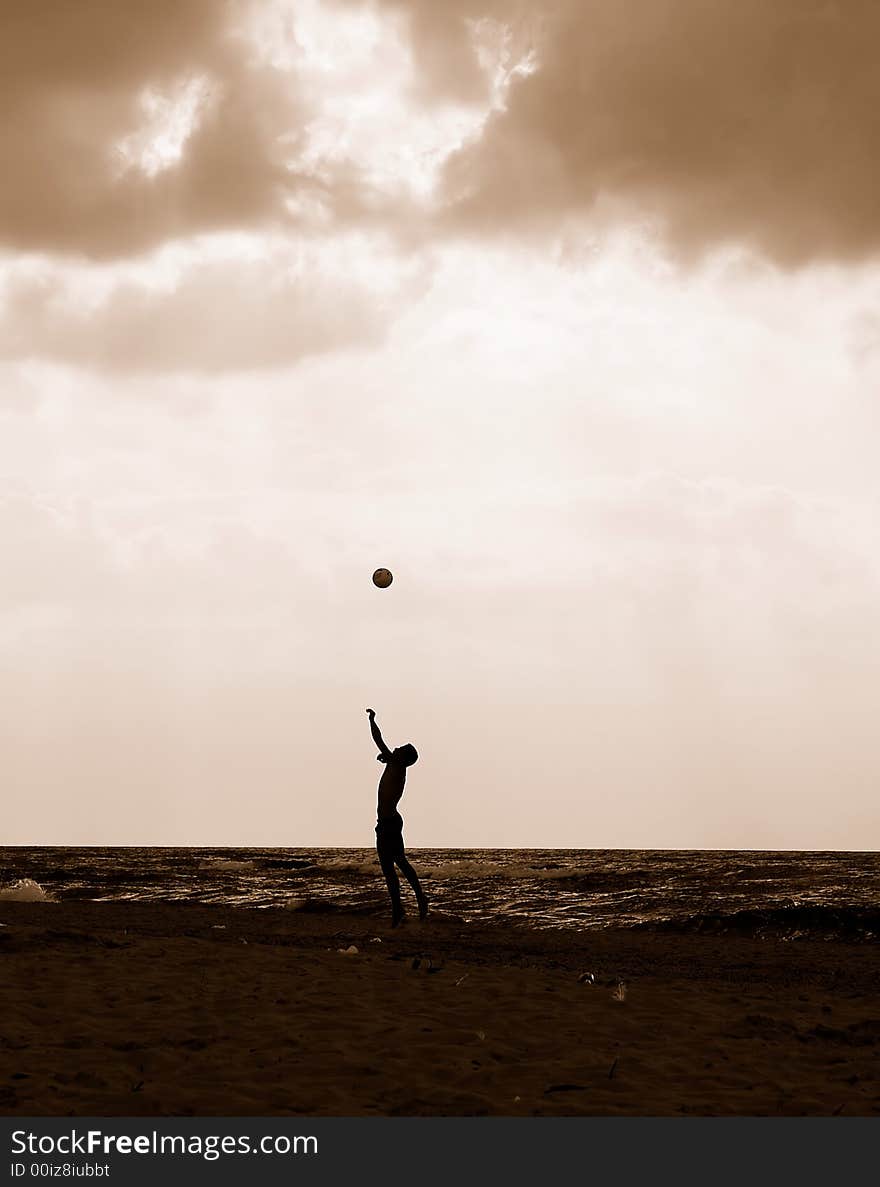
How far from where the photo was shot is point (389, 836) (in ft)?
43.9

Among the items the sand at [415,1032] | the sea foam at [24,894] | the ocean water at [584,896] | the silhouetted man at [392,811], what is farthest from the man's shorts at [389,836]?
the sea foam at [24,894]

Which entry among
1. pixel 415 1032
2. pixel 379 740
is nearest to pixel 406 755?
pixel 379 740

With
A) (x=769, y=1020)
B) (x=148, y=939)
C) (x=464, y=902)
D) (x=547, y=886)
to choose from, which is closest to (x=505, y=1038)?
(x=769, y=1020)

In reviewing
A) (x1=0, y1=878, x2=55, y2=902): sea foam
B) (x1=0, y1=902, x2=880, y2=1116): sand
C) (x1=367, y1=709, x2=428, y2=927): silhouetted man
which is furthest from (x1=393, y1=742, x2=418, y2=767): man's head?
(x1=0, y1=878, x2=55, y2=902): sea foam

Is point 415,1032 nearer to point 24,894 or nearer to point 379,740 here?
point 379,740

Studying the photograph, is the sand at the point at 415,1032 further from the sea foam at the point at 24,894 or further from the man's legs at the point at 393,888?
the sea foam at the point at 24,894

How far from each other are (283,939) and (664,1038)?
646cm

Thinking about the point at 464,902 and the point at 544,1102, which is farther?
the point at 464,902

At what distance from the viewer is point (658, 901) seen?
19.3 meters

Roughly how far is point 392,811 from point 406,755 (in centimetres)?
77

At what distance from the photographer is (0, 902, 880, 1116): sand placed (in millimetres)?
5363

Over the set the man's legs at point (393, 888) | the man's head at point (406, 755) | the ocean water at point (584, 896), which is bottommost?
the ocean water at point (584, 896)

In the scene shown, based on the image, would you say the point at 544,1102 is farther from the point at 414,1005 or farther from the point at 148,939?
the point at 148,939

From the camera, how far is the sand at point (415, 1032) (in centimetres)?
536
